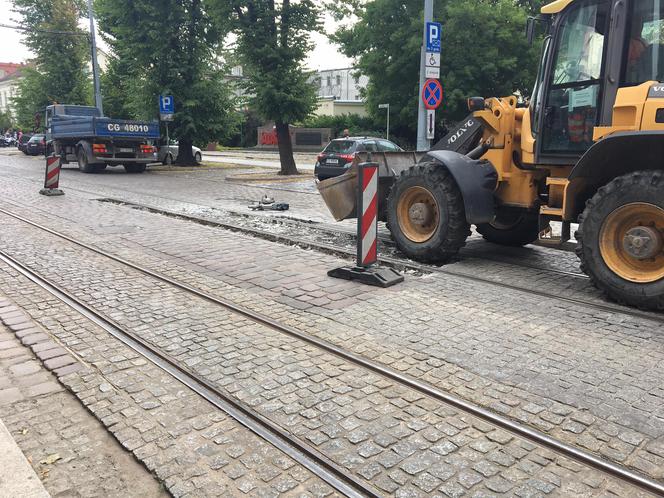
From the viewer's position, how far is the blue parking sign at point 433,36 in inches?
508

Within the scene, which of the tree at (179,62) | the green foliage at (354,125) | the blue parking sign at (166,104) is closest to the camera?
the blue parking sign at (166,104)

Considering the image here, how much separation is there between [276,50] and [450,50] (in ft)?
37.2

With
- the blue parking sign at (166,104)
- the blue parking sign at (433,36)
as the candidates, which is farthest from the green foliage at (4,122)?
the blue parking sign at (433,36)

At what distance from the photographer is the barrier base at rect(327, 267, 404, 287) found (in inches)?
259

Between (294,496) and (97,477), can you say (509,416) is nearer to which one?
(294,496)

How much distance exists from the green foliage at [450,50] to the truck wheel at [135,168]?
1308cm

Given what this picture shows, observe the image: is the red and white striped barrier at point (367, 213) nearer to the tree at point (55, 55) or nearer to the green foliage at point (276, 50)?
the green foliage at point (276, 50)

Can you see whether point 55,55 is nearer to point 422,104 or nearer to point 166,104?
point 166,104

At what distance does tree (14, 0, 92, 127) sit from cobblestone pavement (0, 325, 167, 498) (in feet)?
129

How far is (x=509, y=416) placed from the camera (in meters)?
3.60

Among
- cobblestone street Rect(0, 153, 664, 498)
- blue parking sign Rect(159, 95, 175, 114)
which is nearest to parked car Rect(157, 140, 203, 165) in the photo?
blue parking sign Rect(159, 95, 175, 114)

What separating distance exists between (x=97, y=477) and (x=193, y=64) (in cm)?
2507

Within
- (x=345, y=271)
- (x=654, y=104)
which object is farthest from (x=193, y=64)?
(x=654, y=104)

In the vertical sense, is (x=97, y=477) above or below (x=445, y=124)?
below
